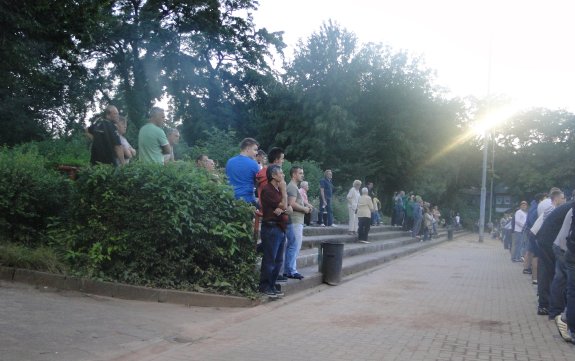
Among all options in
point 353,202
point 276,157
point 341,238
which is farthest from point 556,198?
point 353,202

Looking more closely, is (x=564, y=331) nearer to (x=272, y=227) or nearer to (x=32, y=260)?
(x=272, y=227)

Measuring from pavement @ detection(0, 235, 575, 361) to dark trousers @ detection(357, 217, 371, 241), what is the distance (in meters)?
8.28

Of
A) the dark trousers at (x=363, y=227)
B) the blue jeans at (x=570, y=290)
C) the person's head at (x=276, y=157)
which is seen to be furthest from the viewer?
the dark trousers at (x=363, y=227)

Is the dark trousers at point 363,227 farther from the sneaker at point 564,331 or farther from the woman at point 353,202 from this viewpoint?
the sneaker at point 564,331

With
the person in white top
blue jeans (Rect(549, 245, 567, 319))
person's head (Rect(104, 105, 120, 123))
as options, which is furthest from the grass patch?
the person in white top

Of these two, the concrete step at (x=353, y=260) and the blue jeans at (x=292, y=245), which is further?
the concrete step at (x=353, y=260)

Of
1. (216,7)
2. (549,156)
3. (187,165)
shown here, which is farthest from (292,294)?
(549,156)

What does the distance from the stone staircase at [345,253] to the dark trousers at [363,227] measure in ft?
0.75

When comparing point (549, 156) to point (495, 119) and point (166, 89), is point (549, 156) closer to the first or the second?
point (495, 119)

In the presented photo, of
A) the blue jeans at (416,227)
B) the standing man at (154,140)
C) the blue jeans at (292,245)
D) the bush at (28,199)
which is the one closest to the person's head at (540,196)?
the blue jeans at (292,245)

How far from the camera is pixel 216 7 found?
30188 mm

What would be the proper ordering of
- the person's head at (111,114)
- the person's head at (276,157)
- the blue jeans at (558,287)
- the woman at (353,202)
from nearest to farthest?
the blue jeans at (558,287) < the person's head at (111,114) < the person's head at (276,157) < the woman at (353,202)

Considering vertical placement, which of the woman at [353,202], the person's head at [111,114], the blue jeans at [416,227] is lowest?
the blue jeans at [416,227]

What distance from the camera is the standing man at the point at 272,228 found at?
8.08 metres
